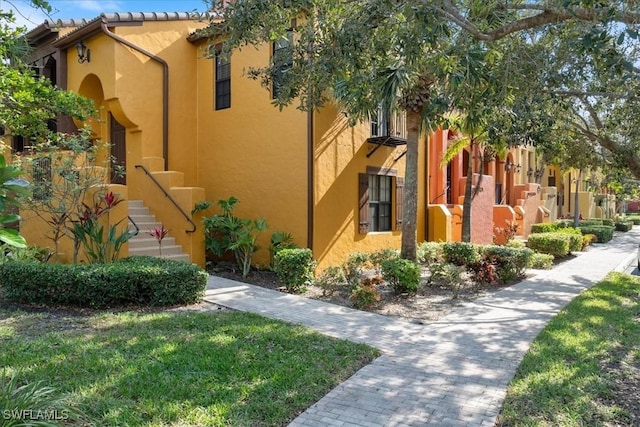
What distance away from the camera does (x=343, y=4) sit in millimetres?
7328

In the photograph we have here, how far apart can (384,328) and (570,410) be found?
308 cm

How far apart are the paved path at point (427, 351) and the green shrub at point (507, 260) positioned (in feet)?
1.35

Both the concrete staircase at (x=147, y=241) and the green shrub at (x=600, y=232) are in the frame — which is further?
the green shrub at (x=600, y=232)

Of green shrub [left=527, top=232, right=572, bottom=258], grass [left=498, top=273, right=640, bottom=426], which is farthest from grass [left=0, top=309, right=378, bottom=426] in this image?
green shrub [left=527, top=232, right=572, bottom=258]

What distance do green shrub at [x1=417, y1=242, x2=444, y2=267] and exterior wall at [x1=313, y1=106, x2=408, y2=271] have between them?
1.26 metres

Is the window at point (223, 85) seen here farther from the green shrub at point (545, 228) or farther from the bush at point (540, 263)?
the green shrub at point (545, 228)

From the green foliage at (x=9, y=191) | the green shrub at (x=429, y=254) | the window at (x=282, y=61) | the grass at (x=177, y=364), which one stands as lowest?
the grass at (x=177, y=364)

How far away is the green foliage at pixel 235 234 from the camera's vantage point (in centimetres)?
1078

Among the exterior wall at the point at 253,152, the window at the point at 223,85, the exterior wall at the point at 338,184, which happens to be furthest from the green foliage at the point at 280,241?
Answer: the window at the point at 223,85

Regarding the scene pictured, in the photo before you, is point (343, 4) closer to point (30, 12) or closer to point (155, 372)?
point (30, 12)

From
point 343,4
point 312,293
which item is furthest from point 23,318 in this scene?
point 343,4

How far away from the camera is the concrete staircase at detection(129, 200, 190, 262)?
35.1ft

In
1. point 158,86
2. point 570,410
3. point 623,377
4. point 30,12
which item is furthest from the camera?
point 158,86

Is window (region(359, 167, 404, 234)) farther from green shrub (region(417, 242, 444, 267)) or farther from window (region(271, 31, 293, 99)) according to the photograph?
window (region(271, 31, 293, 99))
